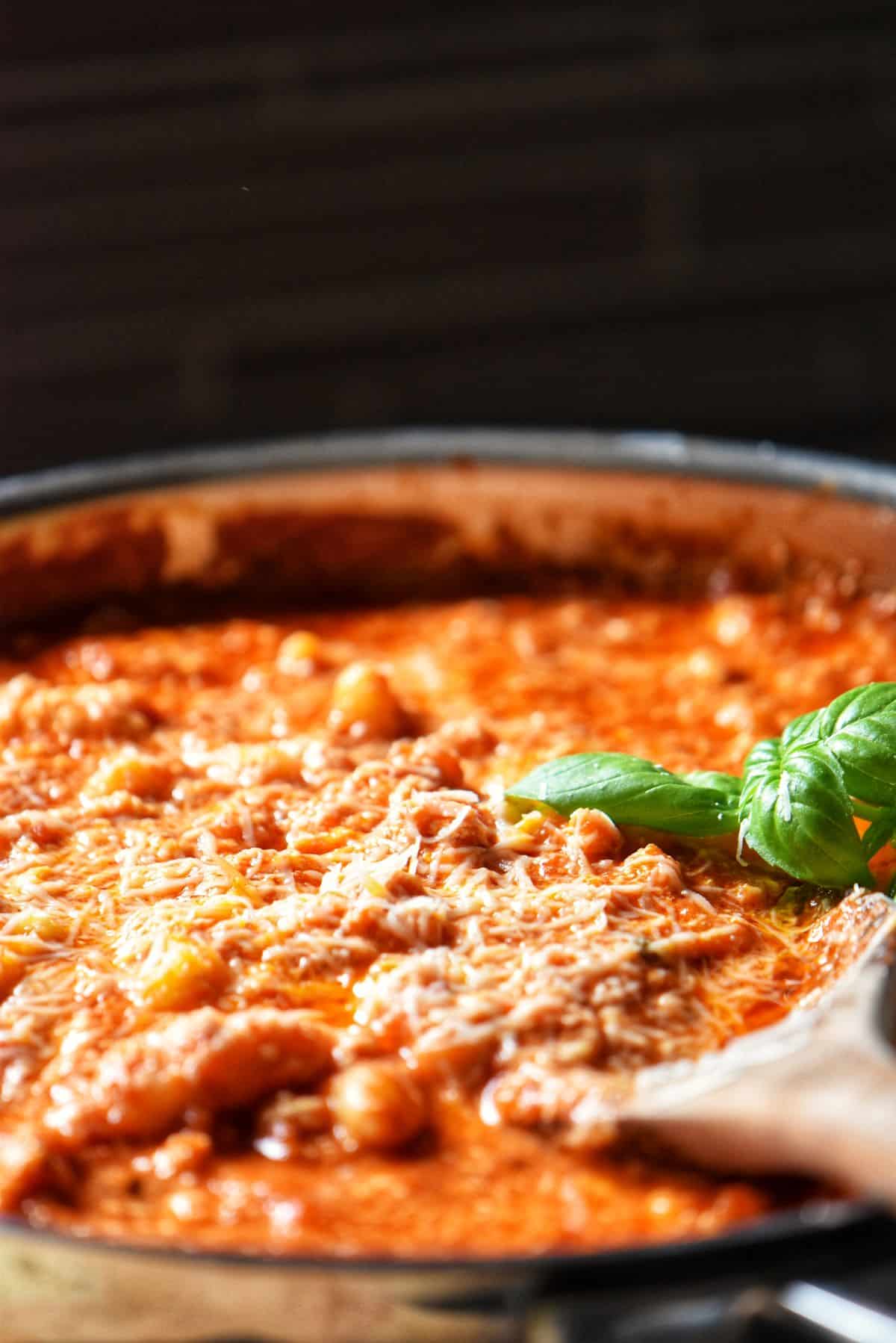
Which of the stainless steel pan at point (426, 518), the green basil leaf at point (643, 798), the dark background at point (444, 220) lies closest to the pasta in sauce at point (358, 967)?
the green basil leaf at point (643, 798)

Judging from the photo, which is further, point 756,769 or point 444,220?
point 444,220

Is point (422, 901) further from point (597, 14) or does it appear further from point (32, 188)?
point (597, 14)

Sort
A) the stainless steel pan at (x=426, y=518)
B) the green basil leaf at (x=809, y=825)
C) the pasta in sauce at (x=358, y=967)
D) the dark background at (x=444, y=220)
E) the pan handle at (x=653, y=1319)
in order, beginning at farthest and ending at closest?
the dark background at (x=444, y=220) → the stainless steel pan at (x=426, y=518) → the green basil leaf at (x=809, y=825) → the pasta in sauce at (x=358, y=967) → the pan handle at (x=653, y=1319)

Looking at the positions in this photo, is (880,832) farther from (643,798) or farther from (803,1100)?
(803,1100)

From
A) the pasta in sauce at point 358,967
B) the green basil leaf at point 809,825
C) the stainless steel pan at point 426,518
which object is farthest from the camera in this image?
the stainless steel pan at point 426,518

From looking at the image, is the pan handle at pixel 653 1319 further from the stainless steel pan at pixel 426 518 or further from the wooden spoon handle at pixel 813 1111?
the stainless steel pan at pixel 426 518

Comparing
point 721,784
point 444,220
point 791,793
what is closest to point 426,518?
point 721,784

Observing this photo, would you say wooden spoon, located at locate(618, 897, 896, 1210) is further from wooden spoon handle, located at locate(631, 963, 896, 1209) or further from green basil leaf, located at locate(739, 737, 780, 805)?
green basil leaf, located at locate(739, 737, 780, 805)
